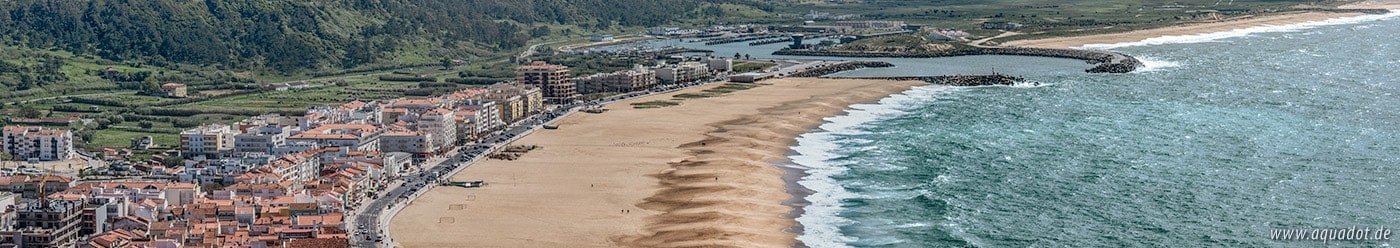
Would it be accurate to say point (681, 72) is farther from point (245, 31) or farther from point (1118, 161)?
point (1118, 161)

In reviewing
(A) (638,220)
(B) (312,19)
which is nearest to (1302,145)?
(A) (638,220)

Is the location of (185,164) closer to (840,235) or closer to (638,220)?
(638,220)

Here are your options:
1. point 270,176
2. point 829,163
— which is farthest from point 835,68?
point 270,176

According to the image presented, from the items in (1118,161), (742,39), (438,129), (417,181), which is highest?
(742,39)

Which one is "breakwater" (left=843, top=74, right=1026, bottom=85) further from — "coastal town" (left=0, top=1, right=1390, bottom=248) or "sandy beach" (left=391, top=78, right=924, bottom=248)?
"sandy beach" (left=391, top=78, right=924, bottom=248)

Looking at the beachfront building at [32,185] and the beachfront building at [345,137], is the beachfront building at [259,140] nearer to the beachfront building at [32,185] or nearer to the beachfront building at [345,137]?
the beachfront building at [345,137]

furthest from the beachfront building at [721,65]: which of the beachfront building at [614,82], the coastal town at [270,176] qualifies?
the coastal town at [270,176]
